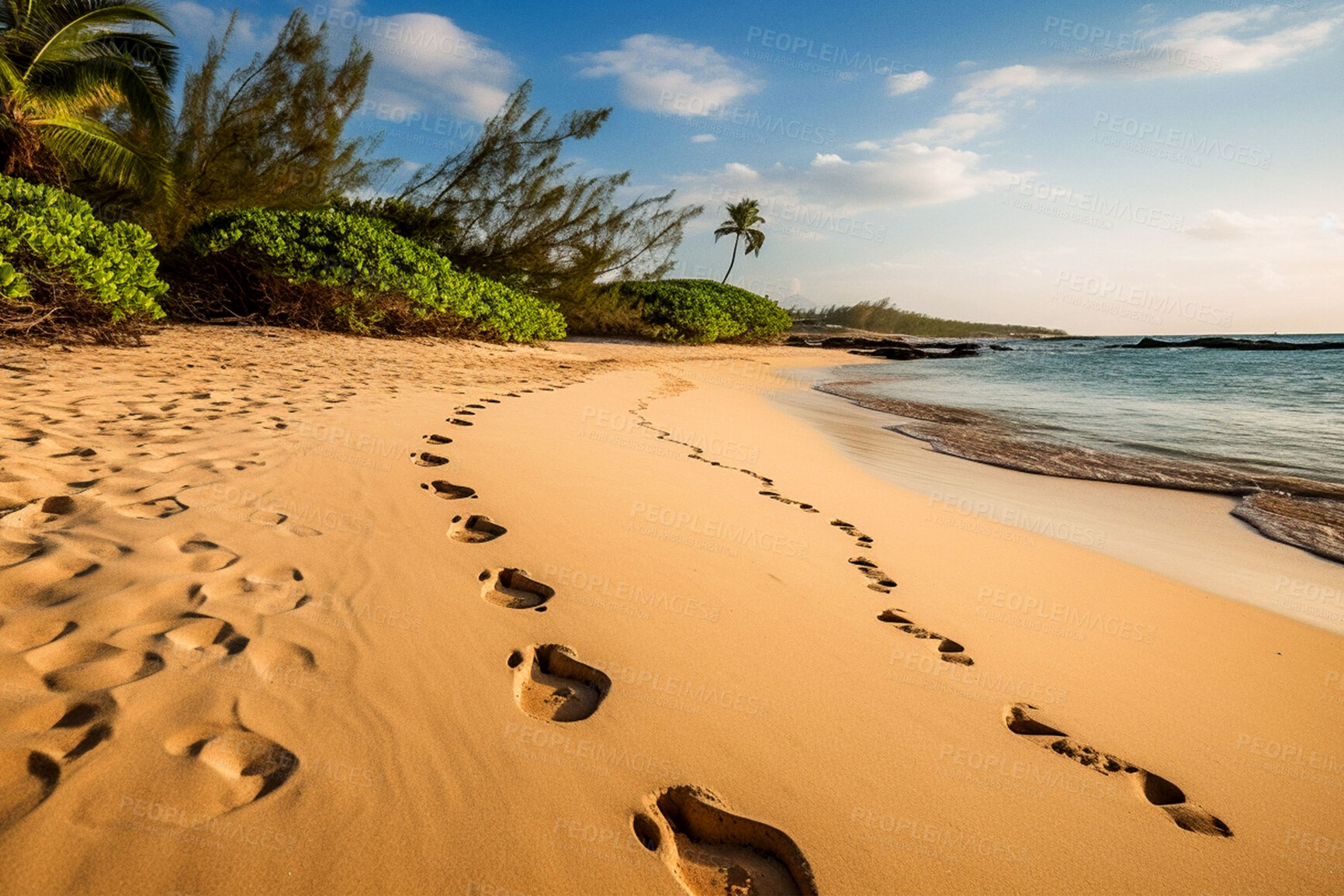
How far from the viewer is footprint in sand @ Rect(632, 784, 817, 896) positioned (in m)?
1.20

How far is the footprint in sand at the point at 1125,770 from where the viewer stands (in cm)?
149

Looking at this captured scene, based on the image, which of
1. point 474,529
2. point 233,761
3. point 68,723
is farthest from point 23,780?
point 474,529

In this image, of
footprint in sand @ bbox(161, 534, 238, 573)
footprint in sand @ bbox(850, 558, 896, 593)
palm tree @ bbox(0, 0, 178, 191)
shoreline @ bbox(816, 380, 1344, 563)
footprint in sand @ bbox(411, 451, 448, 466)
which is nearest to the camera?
footprint in sand @ bbox(161, 534, 238, 573)

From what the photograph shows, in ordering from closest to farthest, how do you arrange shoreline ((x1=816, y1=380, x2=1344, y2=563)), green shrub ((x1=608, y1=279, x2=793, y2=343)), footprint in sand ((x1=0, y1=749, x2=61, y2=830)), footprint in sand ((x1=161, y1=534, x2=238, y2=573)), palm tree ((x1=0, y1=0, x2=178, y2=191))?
footprint in sand ((x1=0, y1=749, x2=61, y2=830)) → footprint in sand ((x1=161, y1=534, x2=238, y2=573)) → shoreline ((x1=816, y1=380, x2=1344, y2=563)) → palm tree ((x1=0, y1=0, x2=178, y2=191)) → green shrub ((x1=608, y1=279, x2=793, y2=343))

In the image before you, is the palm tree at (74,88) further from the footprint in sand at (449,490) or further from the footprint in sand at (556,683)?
the footprint in sand at (556,683)

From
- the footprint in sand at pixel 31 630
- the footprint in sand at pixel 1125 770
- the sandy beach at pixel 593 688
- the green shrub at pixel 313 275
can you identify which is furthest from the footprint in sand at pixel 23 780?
the green shrub at pixel 313 275

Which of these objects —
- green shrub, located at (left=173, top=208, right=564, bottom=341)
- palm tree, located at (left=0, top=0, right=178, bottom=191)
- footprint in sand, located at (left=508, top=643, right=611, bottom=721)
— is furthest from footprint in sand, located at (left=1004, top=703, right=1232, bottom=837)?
palm tree, located at (left=0, top=0, right=178, bottom=191)

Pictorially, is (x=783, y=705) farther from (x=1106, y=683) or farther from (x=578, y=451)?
(x=578, y=451)

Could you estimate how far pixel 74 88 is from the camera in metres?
8.77

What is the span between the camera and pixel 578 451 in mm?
4020

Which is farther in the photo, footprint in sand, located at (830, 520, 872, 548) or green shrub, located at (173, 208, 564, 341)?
green shrub, located at (173, 208, 564, 341)

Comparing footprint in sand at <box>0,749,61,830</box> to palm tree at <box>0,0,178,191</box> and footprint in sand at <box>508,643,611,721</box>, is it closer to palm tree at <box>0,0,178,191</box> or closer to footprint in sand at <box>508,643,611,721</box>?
footprint in sand at <box>508,643,611,721</box>

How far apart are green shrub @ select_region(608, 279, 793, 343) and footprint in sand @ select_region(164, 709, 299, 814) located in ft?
59.5

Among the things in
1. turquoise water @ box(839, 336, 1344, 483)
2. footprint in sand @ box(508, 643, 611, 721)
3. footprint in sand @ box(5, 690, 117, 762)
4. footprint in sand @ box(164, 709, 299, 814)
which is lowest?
footprint in sand @ box(508, 643, 611, 721)
